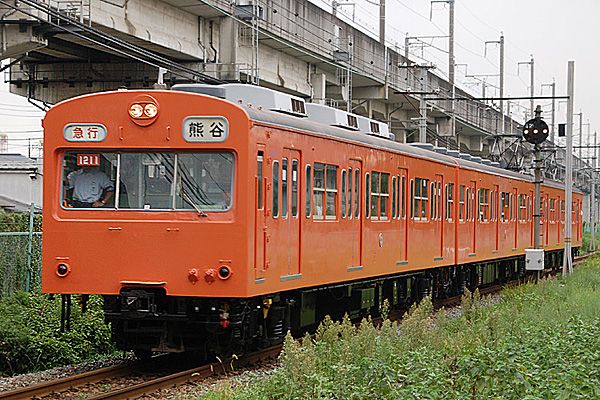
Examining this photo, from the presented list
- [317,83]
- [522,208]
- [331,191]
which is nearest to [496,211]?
[522,208]

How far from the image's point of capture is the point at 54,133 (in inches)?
459

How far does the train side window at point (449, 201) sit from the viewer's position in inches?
811

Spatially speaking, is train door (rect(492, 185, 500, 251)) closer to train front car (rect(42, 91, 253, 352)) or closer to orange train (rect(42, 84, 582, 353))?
orange train (rect(42, 84, 582, 353))

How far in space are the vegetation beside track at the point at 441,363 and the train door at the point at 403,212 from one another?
480 cm

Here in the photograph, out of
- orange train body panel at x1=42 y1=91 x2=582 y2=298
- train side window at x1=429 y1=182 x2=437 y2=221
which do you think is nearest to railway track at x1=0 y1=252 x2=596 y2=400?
orange train body panel at x1=42 y1=91 x2=582 y2=298

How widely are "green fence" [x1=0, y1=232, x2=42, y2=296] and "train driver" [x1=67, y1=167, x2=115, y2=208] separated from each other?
181 inches

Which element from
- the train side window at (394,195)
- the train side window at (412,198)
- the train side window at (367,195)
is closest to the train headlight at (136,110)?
the train side window at (367,195)

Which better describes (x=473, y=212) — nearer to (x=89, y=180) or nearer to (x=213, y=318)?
(x=213, y=318)

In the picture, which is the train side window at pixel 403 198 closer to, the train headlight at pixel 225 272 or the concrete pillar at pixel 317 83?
the train headlight at pixel 225 272

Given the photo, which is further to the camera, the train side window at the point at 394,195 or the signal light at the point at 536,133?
the signal light at the point at 536,133

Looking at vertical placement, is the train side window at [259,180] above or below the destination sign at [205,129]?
below

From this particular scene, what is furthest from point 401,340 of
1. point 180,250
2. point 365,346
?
point 180,250

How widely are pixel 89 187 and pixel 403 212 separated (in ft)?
23.1

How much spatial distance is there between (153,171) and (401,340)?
10.8 ft
